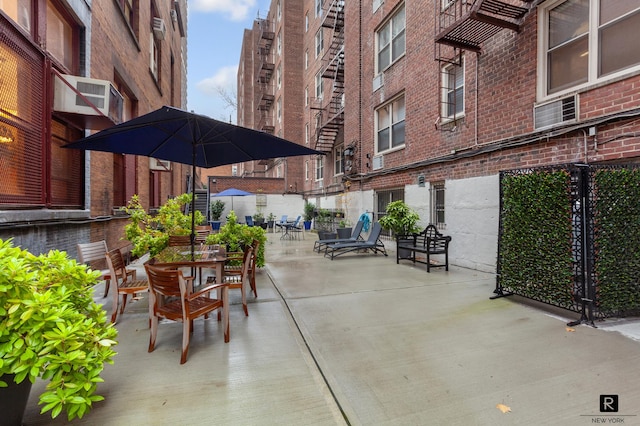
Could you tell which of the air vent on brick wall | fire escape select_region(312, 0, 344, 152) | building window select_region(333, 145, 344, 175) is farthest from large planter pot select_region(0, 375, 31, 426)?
building window select_region(333, 145, 344, 175)

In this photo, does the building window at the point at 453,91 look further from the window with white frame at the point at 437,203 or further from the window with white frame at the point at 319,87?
the window with white frame at the point at 319,87

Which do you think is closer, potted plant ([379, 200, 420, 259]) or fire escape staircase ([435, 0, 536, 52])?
fire escape staircase ([435, 0, 536, 52])

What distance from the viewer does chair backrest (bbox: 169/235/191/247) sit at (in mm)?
6004

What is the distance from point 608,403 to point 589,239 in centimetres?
220

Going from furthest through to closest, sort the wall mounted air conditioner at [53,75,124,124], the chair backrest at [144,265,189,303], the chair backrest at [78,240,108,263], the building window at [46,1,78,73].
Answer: the building window at [46,1,78,73] < the wall mounted air conditioner at [53,75,124,124] < the chair backrest at [78,240,108,263] < the chair backrest at [144,265,189,303]

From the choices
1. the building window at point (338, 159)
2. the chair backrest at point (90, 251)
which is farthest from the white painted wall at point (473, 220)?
the building window at point (338, 159)

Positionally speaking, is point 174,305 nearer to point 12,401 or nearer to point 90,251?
point 12,401

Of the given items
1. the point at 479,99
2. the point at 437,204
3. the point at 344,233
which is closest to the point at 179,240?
the point at 344,233

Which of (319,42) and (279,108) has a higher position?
(319,42)

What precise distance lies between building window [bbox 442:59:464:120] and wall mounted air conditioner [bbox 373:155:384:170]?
3.05 meters

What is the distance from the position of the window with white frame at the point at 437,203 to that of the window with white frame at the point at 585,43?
3.19 metres

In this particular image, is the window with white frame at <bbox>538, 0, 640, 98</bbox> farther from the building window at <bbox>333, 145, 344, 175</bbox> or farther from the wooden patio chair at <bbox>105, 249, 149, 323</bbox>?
the building window at <bbox>333, 145, 344, 175</bbox>

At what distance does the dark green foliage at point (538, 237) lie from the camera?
4.01 meters

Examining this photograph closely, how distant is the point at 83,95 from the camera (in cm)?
545
